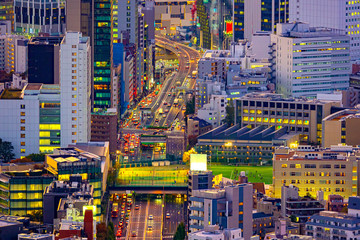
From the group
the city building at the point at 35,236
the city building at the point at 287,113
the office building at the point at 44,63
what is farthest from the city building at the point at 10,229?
the city building at the point at 287,113

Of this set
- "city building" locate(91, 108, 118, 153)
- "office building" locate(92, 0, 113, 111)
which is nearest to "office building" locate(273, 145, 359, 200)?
"city building" locate(91, 108, 118, 153)

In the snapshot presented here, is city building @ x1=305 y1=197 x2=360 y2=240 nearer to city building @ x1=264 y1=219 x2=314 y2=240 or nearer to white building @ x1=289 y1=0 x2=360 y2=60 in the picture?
city building @ x1=264 y1=219 x2=314 y2=240

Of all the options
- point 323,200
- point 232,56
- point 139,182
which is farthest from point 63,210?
point 232,56

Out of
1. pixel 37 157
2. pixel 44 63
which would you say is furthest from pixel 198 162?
pixel 44 63

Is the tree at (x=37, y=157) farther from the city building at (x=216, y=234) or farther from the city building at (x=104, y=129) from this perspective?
the city building at (x=216, y=234)

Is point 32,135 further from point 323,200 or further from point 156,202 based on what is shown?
point 323,200
